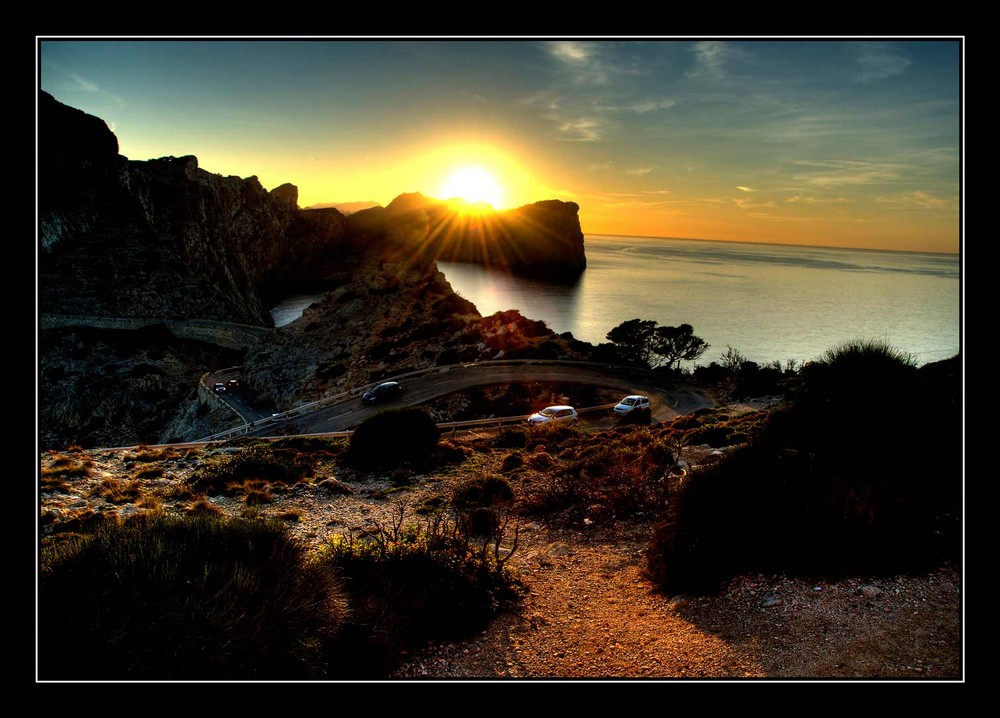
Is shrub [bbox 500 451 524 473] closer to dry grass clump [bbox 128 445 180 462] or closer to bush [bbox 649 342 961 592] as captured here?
bush [bbox 649 342 961 592]

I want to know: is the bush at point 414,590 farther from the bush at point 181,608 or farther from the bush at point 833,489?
the bush at point 833,489

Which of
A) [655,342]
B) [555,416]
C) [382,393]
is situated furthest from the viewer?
[655,342]

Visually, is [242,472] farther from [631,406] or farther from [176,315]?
[176,315]

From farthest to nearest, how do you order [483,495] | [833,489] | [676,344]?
[676,344] < [483,495] < [833,489]

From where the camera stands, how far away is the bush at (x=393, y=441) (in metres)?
18.6

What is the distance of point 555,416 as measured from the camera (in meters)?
28.4

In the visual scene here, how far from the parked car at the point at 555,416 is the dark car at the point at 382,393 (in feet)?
40.3

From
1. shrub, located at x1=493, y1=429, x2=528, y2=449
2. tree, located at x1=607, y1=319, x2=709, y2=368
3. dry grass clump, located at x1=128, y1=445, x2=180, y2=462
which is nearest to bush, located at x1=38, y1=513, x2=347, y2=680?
dry grass clump, located at x1=128, y1=445, x2=180, y2=462

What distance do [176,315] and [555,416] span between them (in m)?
71.4

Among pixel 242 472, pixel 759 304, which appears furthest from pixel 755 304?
pixel 242 472

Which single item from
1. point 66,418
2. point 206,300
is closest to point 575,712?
point 66,418

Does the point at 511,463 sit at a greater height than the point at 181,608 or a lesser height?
lesser
